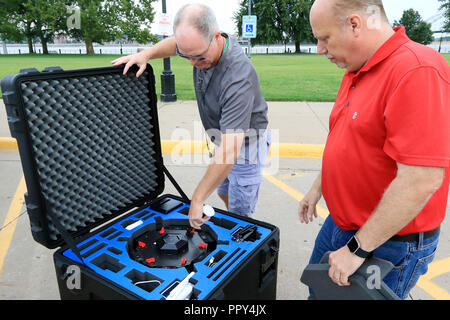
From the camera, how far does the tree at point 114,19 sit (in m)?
42.7

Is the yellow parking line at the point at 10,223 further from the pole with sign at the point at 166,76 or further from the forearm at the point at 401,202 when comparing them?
the pole with sign at the point at 166,76

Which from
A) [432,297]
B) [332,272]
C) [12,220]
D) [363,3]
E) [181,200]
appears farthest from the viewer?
[12,220]

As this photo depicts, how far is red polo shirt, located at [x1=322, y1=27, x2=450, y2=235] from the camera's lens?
0.98m

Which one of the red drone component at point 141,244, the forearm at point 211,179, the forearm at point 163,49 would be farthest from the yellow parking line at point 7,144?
Answer: the forearm at point 211,179

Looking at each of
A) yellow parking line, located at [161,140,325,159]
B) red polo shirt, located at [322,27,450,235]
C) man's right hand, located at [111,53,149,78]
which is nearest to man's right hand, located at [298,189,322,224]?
red polo shirt, located at [322,27,450,235]

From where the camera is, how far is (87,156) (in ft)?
4.82

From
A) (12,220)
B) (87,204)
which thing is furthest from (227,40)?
(12,220)

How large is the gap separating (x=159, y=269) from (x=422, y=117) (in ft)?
3.63

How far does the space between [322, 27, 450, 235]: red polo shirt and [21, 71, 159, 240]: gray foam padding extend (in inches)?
37.9

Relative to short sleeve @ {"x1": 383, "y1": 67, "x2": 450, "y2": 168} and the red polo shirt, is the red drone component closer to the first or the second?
the red polo shirt
